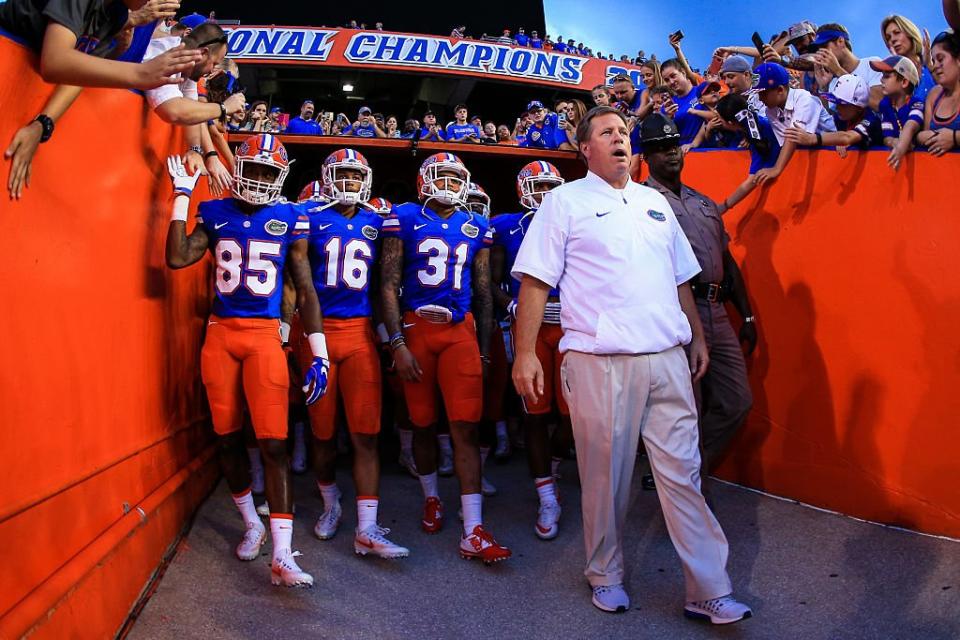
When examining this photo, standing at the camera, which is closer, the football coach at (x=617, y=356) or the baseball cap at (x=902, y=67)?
the football coach at (x=617, y=356)

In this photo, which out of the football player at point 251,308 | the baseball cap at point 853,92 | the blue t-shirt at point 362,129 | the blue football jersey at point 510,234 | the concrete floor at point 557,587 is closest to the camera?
the concrete floor at point 557,587

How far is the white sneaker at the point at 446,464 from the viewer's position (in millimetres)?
5637

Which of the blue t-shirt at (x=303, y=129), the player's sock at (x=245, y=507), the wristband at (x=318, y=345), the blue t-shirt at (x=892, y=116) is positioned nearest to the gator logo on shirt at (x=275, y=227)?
the wristband at (x=318, y=345)

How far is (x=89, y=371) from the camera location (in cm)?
329

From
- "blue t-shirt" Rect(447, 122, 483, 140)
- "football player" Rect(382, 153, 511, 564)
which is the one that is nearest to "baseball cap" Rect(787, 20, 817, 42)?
"football player" Rect(382, 153, 511, 564)

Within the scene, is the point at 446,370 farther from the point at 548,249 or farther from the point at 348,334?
the point at 548,249

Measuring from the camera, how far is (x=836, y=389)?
4422 millimetres

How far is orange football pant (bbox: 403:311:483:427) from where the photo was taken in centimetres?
433

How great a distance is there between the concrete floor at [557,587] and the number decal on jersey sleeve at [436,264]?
55.9 inches

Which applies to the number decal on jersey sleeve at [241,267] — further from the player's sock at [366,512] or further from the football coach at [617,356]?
the football coach at [617,356]

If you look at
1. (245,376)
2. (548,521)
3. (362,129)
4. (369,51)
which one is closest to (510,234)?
(548,521)

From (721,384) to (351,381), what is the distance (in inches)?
80.2

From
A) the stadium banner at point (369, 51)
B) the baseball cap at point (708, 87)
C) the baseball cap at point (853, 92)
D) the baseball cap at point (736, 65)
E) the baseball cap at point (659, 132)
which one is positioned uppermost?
the stadium banner at point (369, 51)

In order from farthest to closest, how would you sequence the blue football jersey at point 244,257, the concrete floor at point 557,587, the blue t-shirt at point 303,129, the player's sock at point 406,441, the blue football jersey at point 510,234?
the blue t-shirt at point 303,129
the player's sock at point 406,441
the blue football jersey at point 510,234
the blue football jersey at point 244,257
the concrete floor at point 557,587
